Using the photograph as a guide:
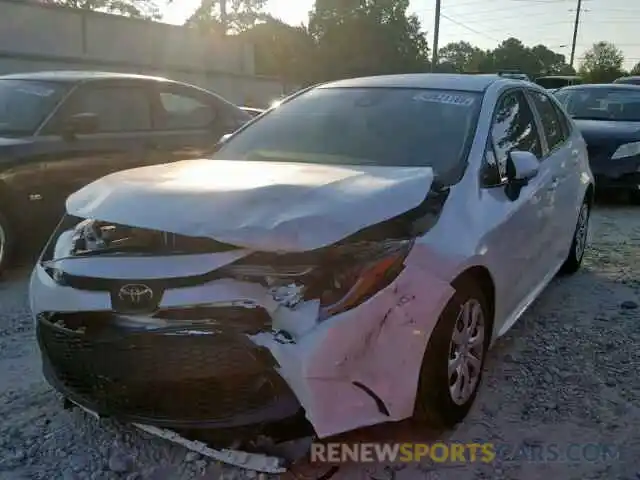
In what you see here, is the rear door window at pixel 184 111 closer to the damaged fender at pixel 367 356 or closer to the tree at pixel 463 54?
the damaged fender at pixel 367 356

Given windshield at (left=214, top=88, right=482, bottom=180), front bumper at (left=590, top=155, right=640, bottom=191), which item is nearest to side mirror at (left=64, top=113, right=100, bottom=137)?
windshield at (left=214, top=88, right=482, bottom=180)

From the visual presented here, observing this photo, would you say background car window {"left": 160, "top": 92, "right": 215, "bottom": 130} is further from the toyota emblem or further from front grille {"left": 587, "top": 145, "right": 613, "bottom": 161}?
front grille {"left": 587, "top": 145, "right": 613, "bottom": 161}

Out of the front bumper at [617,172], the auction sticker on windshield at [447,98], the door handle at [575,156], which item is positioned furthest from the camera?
the front bumper at [617,172]

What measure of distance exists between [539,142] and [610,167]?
5.04 metres

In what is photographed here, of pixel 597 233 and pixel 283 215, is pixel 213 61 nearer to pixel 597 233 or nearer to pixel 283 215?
pixel 597 233

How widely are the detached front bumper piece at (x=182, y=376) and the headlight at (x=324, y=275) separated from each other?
146 millimetres

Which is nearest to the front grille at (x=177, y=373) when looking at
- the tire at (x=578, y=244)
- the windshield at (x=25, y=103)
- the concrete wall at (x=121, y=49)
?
the windshield at (x=25, y=103)

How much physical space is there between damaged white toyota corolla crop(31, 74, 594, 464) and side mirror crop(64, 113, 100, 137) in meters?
2.50

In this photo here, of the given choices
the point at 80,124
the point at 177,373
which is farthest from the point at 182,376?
the point at 80,124

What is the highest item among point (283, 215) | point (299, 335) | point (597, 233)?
point (283, 215)

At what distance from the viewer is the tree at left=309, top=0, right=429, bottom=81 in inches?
2087

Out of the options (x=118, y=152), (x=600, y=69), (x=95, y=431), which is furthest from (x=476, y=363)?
(x=600, y=69)

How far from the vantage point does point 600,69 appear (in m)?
51.6

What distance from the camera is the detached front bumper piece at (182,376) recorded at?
93.0 inches
